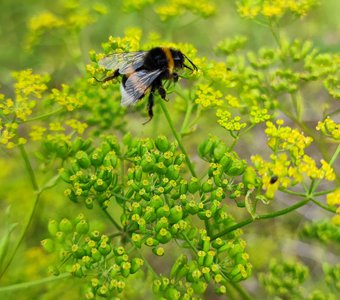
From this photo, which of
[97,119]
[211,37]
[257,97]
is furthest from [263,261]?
[211,37]

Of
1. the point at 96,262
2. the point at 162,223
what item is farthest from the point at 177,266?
the point at 96,262

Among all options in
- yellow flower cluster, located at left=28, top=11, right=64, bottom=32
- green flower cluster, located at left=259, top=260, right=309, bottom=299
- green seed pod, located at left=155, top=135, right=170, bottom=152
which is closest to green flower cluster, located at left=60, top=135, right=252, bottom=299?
green seed pod, located at left=155, top=135, right=170, bottom=152

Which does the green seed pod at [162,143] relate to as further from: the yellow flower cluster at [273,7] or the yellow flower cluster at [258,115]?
the yellow flower cluster at [273,7]

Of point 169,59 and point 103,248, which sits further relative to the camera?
point 169,59

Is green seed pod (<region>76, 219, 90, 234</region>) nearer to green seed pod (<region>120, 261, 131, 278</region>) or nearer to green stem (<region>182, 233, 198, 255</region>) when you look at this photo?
green seed pod (<region>120, 261, 131, 278</region>)

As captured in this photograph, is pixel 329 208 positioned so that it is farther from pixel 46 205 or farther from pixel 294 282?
pixel 46 205

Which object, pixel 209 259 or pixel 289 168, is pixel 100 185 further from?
pixel 289 168

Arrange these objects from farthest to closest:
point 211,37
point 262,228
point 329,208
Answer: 1. point 211,37
2. point 262,228
3. point 329,208
